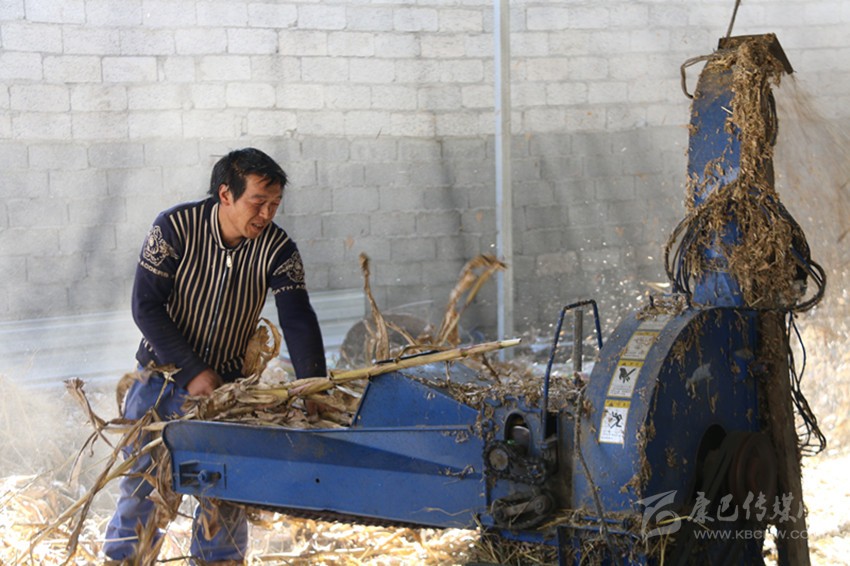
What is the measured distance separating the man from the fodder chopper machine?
59 cm

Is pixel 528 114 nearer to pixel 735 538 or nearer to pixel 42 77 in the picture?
pixel 42 77

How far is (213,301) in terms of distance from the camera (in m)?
3.66

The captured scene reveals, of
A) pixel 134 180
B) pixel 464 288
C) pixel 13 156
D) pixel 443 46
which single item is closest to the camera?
pixel 464 288

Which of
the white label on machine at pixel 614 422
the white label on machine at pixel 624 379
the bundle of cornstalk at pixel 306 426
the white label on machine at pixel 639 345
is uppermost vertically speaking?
the white label on machine at pixel 639 345

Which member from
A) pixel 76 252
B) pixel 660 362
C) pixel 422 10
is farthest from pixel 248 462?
pixel 422 10

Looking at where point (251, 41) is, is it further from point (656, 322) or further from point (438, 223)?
point (656, 322)

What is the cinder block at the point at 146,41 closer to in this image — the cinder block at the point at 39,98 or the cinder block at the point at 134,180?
the cinder block at the point at 39,98

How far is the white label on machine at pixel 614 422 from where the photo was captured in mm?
2322

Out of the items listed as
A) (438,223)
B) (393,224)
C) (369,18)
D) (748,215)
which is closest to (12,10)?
(369,18)

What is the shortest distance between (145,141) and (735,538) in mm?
4654

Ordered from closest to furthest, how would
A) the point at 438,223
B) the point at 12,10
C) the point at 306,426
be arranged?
the point at 306,426 → the point at 12,10 → the point at 438,223

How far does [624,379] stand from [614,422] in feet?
0.36

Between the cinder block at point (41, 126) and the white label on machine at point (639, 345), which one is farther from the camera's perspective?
the cinder block at point (41, 126)

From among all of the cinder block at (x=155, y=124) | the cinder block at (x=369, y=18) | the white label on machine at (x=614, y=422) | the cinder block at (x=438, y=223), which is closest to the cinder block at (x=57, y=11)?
the cinder block at (x=155, y=124)
